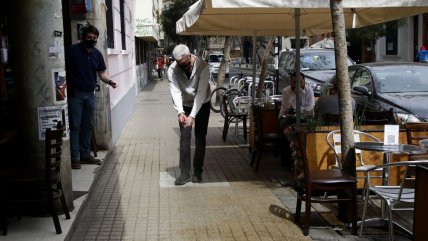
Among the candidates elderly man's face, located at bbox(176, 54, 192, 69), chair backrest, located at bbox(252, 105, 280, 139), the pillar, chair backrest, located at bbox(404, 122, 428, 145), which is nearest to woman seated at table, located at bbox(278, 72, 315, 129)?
chair backrest, located at bbox(252, 105, 280, 139)

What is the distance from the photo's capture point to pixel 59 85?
5.44m

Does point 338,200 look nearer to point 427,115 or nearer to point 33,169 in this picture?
point 33,169

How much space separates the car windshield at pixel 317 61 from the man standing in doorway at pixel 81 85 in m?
8.98

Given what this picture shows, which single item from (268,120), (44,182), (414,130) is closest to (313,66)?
(268,120)

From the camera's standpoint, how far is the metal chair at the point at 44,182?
4.95 m

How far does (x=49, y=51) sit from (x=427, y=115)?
5.86 meters

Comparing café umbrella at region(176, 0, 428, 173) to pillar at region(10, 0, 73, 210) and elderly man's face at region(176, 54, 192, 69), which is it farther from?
pillar at region(10, 0, 73, 210)

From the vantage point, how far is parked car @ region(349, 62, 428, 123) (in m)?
8.98

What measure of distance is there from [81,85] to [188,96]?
152cm

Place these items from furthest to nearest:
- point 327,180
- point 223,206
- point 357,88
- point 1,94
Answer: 1. point 357,88
2. point 1,94
3. point 223,206
4. point 327,180

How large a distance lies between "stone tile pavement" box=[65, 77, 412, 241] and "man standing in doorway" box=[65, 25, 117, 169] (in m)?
0.56

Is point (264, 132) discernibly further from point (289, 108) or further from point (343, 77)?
point (343, 77)

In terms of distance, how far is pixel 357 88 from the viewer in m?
10.1

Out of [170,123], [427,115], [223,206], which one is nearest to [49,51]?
[223,206]
